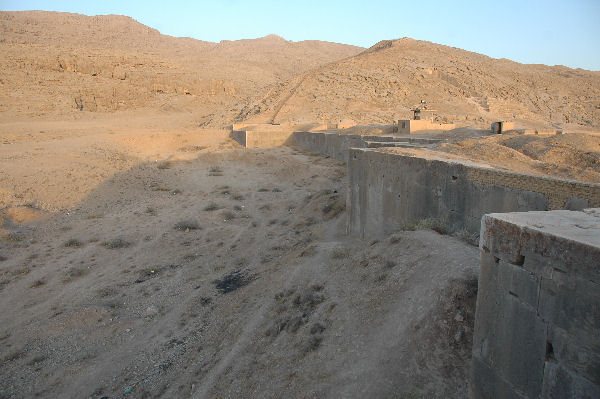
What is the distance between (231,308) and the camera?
6340 millimetres

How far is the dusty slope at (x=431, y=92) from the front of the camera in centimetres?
3294

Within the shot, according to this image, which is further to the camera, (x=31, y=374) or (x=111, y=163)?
(x=111, y=163)

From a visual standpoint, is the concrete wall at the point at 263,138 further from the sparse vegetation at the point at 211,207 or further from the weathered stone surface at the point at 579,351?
the weathered stone surface at the point at 579,351

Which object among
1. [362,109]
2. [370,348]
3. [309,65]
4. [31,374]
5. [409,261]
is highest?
[309,65]

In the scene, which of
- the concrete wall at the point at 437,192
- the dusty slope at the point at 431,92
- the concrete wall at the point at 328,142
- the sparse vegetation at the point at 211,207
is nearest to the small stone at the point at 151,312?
the concrete wall at the point at 437,192

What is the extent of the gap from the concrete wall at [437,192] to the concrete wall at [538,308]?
151 cm

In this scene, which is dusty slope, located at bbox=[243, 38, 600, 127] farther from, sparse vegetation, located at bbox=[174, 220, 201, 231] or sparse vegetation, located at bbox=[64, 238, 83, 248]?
sparse vegetation, located at bbox=[64, 238, 83, 248]

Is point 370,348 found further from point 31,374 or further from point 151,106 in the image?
point 151,106

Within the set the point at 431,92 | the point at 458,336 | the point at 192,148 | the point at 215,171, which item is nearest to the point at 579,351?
the point at 458,336

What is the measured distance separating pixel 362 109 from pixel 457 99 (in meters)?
9.96

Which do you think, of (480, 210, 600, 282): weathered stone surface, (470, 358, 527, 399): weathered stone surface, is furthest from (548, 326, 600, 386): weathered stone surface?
(470, 358, 527, 399): weathered stone surface

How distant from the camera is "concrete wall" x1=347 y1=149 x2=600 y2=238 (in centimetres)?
452

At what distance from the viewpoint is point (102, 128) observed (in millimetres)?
29156

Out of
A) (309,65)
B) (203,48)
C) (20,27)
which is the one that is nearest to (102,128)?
(309,65)
